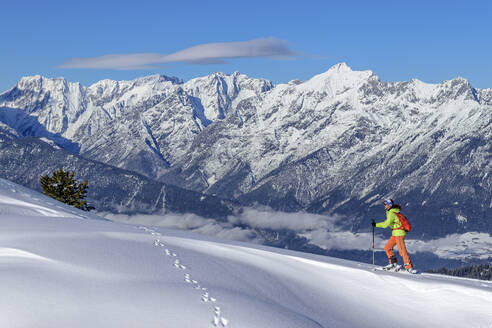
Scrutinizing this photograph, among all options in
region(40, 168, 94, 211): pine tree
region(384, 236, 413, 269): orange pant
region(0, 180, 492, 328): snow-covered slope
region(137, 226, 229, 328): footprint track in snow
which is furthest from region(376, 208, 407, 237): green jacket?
region(40, 168, 94, 211): pine tree

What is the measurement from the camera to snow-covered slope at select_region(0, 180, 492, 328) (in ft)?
56.3

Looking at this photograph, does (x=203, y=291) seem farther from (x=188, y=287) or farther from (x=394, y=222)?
(x=394, y=222)

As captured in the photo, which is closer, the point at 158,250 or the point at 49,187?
the point at 158,250

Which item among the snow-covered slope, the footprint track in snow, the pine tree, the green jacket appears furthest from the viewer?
the pine tree

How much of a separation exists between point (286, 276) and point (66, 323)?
12.7 metres

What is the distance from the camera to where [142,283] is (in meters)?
20.2

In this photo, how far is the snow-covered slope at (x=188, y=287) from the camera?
17.2 m

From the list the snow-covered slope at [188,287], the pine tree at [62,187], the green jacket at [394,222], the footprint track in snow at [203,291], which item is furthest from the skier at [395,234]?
the pine tree at [62,187]

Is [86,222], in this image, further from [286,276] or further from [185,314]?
[185,314]

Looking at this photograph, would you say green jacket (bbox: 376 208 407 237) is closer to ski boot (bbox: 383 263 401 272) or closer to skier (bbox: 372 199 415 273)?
skier (bbox: 372 199 415 273)

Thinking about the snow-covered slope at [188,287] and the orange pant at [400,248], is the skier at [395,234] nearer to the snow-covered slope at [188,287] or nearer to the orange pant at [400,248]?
the orange pant at [400,248]

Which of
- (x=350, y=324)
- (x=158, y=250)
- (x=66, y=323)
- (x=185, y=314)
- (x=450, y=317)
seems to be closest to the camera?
(x=66, y=323)

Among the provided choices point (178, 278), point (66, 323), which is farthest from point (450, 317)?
point (66, 323)

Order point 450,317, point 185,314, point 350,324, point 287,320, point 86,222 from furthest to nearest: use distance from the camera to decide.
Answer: point 86,222, point 450,317, point 350,324, point 287,320, point 185,314
